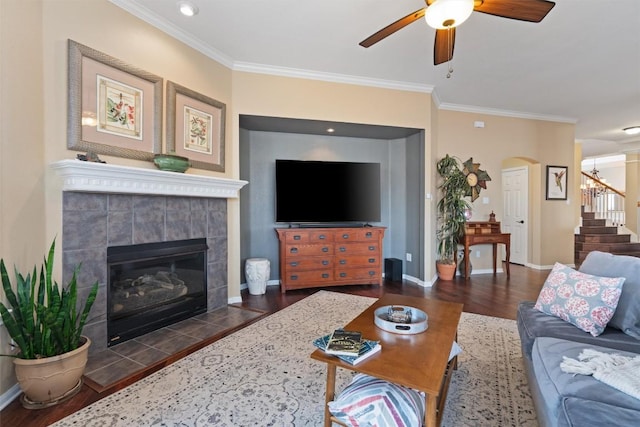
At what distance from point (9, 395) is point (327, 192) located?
11.5ft

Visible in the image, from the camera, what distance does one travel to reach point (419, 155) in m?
4.38

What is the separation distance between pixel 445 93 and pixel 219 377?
14.8ft

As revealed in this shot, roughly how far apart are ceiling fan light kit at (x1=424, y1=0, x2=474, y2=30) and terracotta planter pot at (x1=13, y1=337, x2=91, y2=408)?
289 cm

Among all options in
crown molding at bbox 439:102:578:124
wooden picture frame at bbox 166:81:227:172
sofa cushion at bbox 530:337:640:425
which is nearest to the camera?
sofa cushion at bbox 530:337:640:425

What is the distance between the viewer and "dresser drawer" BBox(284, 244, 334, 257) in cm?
405

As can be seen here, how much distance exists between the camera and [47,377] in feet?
5.51

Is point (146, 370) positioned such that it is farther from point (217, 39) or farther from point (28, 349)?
point (217, 39)

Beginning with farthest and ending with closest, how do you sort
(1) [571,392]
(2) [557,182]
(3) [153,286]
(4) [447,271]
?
1. (2) [557,182]
2. (4) [447,271]
3. (3) [153,286]
4. (1) [571,392]

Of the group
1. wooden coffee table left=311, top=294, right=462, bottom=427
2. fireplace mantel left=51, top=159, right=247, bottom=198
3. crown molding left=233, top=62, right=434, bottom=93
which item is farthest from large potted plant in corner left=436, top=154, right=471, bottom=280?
fireplace mantel left=51, top=159, right=247, bottom=198

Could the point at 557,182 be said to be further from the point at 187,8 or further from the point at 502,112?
the point at 187,8

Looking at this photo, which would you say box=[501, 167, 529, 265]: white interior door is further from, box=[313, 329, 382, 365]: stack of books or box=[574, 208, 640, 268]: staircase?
box=[313, 329, 382, 365]: stack of books

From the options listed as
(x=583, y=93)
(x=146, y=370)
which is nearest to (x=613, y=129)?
(x=583, y=93)

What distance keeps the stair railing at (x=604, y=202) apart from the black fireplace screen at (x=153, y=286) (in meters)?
9.43

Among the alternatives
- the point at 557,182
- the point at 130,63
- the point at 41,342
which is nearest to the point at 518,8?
the point at 130,63
